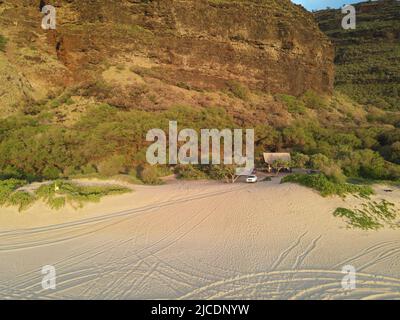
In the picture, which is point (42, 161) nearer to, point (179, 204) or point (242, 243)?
point (179, 204)

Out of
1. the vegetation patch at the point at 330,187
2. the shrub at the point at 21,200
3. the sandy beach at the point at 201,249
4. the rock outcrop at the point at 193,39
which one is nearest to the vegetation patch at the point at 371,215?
the sandy beach at the point at 201,249

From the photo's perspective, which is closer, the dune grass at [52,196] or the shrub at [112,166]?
the dune grass at [52,196]

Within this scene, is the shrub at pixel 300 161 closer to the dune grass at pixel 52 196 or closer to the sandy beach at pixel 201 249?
the sandy beach at pixel 201 249

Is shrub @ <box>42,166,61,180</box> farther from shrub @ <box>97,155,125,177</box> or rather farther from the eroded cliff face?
the eroded cliff face

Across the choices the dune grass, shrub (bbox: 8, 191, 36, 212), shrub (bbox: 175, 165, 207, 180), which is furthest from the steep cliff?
shrub (bbox: 8, 191, 36, 212)

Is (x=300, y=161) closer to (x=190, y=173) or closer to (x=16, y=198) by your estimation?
(x=190, y=173)
